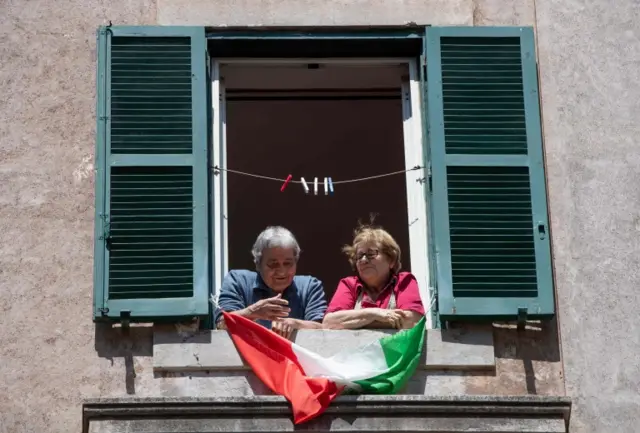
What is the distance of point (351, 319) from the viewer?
9344 millimetres

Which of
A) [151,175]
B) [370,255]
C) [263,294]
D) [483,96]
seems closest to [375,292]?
[370,255]

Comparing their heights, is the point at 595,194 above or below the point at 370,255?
above

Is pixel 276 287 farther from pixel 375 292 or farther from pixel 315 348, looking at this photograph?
pixel 315 348

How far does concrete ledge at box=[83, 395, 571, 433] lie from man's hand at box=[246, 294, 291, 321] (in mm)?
591

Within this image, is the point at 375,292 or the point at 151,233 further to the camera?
the point at 375,292

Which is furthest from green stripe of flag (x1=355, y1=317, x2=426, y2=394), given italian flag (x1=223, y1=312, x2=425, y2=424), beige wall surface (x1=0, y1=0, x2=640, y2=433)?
beige wall surface (x1=0, y1=0, x2=640, y2=433)

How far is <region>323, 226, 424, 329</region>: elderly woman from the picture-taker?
9344 millimetres

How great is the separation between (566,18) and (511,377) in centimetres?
199

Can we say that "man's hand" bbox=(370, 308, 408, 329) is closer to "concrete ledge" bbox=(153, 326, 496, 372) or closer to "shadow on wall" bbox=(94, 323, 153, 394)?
"concrete ledge" bbox=(153, 326, 496, 372)

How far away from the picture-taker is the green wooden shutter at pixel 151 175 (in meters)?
9.34

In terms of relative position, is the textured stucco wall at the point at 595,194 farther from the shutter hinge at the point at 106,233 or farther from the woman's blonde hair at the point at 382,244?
the shutter hinge at the point at 106,233

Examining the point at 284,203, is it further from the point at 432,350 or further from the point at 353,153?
the point at 432,350

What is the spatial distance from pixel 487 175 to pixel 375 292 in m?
0.78

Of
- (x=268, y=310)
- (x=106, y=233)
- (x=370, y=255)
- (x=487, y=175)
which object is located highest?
(x=487, y=175)
